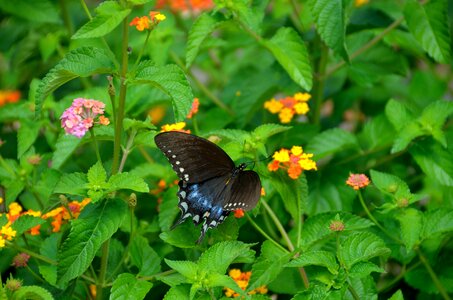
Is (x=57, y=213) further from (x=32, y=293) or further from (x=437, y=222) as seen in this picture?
(x=437, y=222)

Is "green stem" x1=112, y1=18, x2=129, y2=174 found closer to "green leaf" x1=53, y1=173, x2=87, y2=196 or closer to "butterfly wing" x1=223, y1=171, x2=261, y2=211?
"green leaf" x1=53, y1=173, x2=87, y2=196

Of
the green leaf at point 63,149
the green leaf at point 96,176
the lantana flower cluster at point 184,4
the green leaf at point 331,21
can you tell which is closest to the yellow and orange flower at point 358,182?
the green leaf at point 331,21

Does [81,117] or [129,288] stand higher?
[81,117]

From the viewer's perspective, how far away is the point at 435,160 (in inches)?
87.7

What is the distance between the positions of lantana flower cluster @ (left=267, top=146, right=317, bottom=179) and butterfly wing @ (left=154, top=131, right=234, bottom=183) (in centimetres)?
15

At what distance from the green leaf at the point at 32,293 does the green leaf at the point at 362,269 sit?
26.1 inches

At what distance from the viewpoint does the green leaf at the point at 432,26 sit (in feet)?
7.55

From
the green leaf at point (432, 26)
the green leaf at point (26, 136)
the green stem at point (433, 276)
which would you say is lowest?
the green stem at point (433, 276)

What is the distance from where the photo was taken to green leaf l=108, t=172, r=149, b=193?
1680mm

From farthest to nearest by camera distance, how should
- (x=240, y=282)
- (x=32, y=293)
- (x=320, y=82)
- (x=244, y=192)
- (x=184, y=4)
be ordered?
1. (x=184, y=4)
2. (x=320, y=82)
3. (x=240, y=282)
4. (x=244, y=192)
5. (x=32, y=293)

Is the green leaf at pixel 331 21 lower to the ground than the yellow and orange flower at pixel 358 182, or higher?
higher

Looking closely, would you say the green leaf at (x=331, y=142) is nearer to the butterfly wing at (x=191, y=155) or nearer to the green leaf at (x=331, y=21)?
the green leaf at (x=331, y=21)

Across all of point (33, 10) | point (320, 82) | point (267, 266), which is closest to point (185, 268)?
point (267, 266)

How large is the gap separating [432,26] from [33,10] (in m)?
1.50
